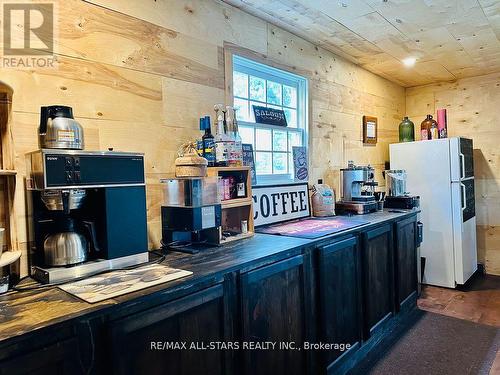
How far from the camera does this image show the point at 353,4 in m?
2.33

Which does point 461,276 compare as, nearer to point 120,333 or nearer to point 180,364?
point 180,364

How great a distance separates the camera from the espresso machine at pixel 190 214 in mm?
1714

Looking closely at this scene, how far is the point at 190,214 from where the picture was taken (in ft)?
5.57

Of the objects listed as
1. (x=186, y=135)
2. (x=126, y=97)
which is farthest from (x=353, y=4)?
(x=126, y=97)

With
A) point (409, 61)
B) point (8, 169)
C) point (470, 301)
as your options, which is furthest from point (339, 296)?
point (409, 61)

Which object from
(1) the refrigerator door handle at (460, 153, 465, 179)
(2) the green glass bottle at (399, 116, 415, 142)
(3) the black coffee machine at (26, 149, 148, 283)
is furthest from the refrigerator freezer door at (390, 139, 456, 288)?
(3) the black coffee machine at (26, 149, 148, 283)

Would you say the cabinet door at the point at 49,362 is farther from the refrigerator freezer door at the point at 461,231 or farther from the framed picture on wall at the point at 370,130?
the refrigerator freezer door at the point at 461,231

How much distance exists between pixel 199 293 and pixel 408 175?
3303mm

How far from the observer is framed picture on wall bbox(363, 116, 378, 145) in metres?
3.77

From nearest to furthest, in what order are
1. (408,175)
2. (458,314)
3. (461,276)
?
1. (458,314)
2. (461,276)
3. (408,175)

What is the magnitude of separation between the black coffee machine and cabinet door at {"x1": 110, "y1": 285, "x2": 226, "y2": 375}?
0.34m

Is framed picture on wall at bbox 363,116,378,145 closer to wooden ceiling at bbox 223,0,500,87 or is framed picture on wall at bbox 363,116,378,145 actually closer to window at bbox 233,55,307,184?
wooden ceiling at bbox 223,0,500,87

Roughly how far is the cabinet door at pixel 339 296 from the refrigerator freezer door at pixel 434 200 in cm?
192

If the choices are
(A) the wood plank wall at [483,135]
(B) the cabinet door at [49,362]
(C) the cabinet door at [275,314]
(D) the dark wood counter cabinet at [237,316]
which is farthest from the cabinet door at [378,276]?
(A) the wood plank wall at [483,135]
